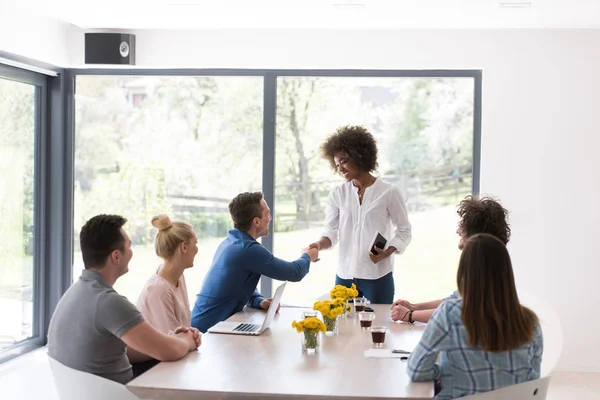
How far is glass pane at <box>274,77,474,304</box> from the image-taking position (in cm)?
592

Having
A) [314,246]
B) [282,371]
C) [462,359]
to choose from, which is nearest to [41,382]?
[314,246]

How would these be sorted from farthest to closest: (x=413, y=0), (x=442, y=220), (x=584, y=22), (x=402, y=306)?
1. (x=442, y=220)
2. (x=584, y=22)
3. (x=413, y=0)
4. (x=402, y=306)

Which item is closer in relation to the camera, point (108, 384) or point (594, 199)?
point (108, 384)

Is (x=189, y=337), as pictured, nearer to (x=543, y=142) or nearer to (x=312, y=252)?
(x=312, y=252)

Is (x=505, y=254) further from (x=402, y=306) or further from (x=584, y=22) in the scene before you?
(x=584, y=22)

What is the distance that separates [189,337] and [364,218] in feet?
5.76

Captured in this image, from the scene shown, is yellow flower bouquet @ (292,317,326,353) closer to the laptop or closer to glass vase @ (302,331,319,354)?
glass vase @ (302,331,319,354)

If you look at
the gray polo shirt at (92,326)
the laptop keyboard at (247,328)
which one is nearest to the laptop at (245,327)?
the laptop keyboard at (247,328)

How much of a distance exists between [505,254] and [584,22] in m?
3.74

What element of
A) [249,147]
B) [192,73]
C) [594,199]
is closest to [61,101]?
[192,73]

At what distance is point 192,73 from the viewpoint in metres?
6.07

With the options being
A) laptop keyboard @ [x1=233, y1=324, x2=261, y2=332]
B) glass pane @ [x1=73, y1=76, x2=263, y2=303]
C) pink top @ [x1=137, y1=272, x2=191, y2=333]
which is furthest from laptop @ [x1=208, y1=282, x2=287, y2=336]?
glass pane @ [x1=73, y1=76, x2=263, y2=303]

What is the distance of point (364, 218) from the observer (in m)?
4.25

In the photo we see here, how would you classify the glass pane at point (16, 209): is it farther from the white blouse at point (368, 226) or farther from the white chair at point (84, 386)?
the white chair at point (84, 386)
